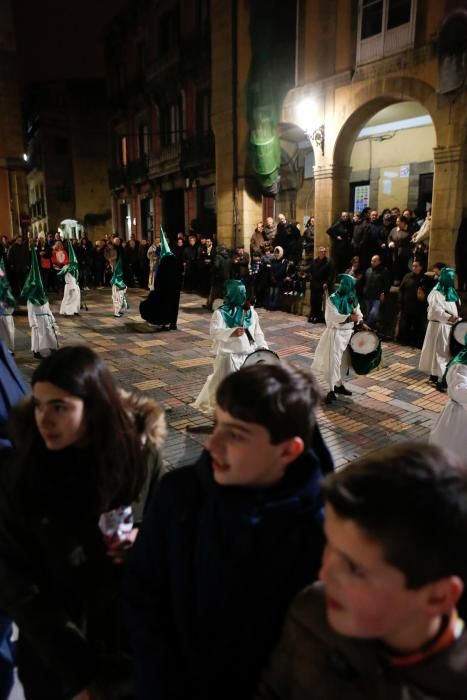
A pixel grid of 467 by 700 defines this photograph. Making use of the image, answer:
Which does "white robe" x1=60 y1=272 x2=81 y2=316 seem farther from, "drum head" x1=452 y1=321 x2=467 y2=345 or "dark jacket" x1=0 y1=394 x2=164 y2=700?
"dark jacket" x1=0 y1=394 x2=164 y2=700

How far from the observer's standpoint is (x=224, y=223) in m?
17.8

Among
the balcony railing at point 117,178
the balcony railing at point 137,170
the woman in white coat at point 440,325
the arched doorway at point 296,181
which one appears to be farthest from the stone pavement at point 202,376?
the balcony railing at point 117,178

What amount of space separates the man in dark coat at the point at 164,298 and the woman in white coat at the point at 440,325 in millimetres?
6132

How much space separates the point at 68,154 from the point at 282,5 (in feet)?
104

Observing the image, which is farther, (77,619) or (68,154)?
(68,154)

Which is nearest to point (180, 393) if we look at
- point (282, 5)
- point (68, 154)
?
point (282, 5)

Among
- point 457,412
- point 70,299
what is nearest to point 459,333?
point 457,412

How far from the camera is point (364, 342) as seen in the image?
22.9ft

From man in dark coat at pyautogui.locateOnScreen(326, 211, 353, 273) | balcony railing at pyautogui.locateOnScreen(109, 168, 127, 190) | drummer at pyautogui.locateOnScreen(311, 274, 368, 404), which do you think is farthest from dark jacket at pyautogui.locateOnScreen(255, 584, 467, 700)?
balcony railing at pyautogui.locateOnScreen(109, 168, 127, 190)

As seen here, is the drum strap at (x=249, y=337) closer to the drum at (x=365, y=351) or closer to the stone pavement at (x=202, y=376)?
the stone pavement at (x=202, y=376)

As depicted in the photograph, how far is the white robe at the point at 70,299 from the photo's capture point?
1412 cm

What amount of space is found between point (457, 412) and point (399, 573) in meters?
3.87

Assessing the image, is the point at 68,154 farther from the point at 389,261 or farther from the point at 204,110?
the point at 389,261

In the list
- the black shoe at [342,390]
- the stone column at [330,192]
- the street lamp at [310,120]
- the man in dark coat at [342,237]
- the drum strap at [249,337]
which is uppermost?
the street lamp at [310,120]
